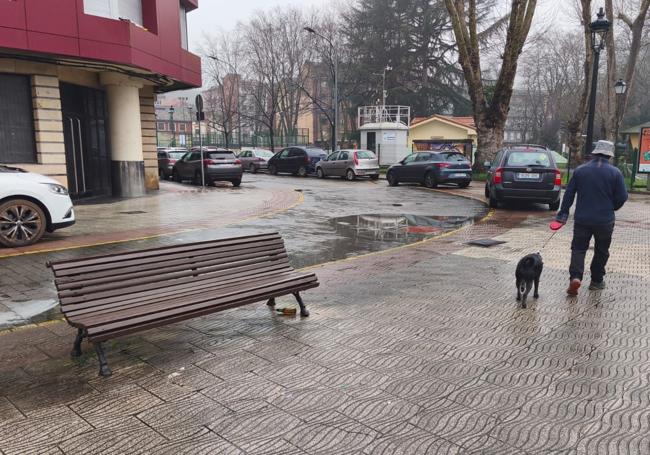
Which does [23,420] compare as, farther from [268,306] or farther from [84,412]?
[268,306]

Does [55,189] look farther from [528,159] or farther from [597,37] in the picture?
[597,37]

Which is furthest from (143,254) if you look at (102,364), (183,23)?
(183,23)

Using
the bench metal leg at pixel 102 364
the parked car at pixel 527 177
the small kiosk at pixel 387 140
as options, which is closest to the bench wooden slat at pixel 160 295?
the bench metal leg at pixel 102 364

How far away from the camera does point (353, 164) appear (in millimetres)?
25797

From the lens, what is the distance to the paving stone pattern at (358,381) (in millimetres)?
3121

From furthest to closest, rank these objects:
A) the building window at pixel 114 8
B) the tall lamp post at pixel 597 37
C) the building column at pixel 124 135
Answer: the building column at pixel 124 135, the tall lamp post at pixel 597 37, the building window at pixel 114 8

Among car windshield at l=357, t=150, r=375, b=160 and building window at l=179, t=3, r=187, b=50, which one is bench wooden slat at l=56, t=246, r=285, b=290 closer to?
building window at l=179, t=3, r=187, b=50

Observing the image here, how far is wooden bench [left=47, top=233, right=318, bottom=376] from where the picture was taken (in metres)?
3.97

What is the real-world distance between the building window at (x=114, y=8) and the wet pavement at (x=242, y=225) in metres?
5.15

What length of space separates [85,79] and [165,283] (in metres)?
13.8

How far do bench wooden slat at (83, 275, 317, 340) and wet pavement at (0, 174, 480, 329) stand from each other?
76.2 inches

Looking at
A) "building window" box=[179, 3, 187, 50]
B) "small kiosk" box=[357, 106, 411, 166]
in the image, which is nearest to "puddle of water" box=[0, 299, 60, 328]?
"building window" box=[179, 3, 187, 50]

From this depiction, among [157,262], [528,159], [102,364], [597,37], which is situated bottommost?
[102,364]

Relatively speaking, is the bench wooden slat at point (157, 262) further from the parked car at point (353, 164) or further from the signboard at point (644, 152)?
the parked car at point (353, 164)
